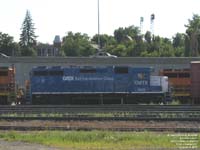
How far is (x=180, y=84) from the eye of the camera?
43.0 m

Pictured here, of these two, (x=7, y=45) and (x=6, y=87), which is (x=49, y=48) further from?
(x=6, y=87)

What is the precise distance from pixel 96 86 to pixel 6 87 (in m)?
7.08

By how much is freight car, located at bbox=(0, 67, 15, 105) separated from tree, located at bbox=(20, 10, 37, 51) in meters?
116

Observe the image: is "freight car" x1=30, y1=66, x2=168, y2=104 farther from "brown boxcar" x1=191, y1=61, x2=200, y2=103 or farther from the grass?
the grass

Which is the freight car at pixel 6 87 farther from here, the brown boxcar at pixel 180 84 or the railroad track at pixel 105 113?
the brown boxcar at pixel 180 84

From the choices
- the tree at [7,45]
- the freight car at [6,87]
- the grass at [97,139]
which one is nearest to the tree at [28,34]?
the tree at [7,45]

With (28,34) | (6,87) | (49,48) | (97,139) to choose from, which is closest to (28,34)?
(28,34)

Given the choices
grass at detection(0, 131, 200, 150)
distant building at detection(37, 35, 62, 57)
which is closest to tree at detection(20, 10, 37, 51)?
distant building at detection(37, 35, 62, 57)

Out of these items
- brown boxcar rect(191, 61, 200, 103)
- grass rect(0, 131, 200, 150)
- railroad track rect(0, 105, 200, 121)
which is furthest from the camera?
brown boxcar rect(191, 61, 200, 103)

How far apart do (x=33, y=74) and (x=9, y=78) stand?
2.22m

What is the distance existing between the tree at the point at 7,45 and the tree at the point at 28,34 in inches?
618

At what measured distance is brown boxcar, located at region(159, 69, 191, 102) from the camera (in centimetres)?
4256

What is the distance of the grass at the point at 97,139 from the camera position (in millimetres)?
16250

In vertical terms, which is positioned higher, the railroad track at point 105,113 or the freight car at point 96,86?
the freight car at point 96,86
